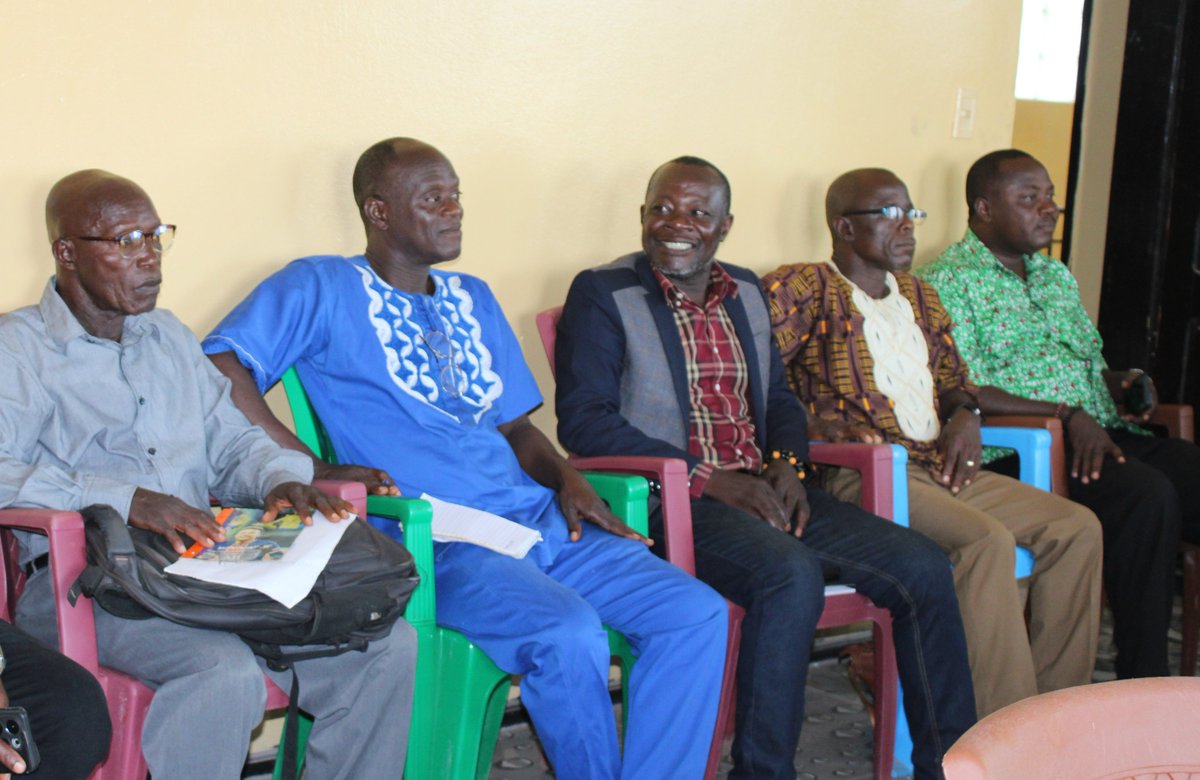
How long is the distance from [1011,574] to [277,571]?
1.78 m

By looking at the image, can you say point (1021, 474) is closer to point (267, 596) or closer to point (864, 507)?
point (864, 507)

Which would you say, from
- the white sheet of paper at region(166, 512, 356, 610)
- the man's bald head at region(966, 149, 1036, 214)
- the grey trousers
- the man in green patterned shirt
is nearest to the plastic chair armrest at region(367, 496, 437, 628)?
the grey trousers

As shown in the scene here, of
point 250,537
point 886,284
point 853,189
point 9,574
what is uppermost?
point 853,189

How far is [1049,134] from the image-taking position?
546cm

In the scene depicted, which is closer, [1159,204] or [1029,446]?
[1029,446]

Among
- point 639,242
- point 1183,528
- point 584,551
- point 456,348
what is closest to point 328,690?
point 584,551

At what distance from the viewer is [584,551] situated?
2.63m

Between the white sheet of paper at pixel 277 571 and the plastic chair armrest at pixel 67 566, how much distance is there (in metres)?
0.15

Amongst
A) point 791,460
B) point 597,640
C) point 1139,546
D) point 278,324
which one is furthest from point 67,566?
point 1139,546

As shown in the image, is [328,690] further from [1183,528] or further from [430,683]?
[1183,528]

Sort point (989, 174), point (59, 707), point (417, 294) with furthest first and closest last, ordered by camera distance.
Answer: point (989, 174) < point (417, 294) < point (59, 707)

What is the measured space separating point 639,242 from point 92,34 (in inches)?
58.5

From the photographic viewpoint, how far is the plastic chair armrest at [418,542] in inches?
91.5

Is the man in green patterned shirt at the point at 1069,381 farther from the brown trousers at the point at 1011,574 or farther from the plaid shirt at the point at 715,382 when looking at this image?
the plaid shirt at the point at 715,382
